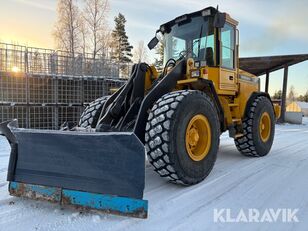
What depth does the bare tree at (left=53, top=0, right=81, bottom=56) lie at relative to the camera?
75.9 feet

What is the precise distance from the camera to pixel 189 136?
3.81 metres

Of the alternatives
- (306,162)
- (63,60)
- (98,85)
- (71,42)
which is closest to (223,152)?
(306,162)

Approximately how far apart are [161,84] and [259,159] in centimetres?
289

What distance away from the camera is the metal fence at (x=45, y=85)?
8.88 metres

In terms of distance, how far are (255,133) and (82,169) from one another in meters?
3.73

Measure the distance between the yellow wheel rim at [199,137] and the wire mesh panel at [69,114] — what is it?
690 centimetres

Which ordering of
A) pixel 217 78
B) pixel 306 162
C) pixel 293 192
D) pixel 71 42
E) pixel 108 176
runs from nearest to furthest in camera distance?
1. pixel 108 176
2. pixel 293 192
3. pixel 217 78
4. pixel 306 162
5. pixel 71 42

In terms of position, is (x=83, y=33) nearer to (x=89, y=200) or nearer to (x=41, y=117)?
(x=41, y=117)

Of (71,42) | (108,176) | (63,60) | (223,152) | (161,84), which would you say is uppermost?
(71,42)

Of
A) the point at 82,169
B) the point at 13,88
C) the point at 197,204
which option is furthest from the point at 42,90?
the point at 197,204

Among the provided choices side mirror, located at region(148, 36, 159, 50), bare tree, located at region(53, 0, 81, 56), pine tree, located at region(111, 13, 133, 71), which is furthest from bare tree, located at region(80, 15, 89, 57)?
side mirror, located at region(148, 36, 159, 50)

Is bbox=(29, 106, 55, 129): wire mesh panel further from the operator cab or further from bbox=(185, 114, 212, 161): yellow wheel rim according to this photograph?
bbox=(185, 114, 212, 161): yellow wheel rim

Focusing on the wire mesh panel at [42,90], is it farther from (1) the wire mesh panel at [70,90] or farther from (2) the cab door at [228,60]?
(2) the cab door at [228,60]

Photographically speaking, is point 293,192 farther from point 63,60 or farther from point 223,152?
point 63,60
